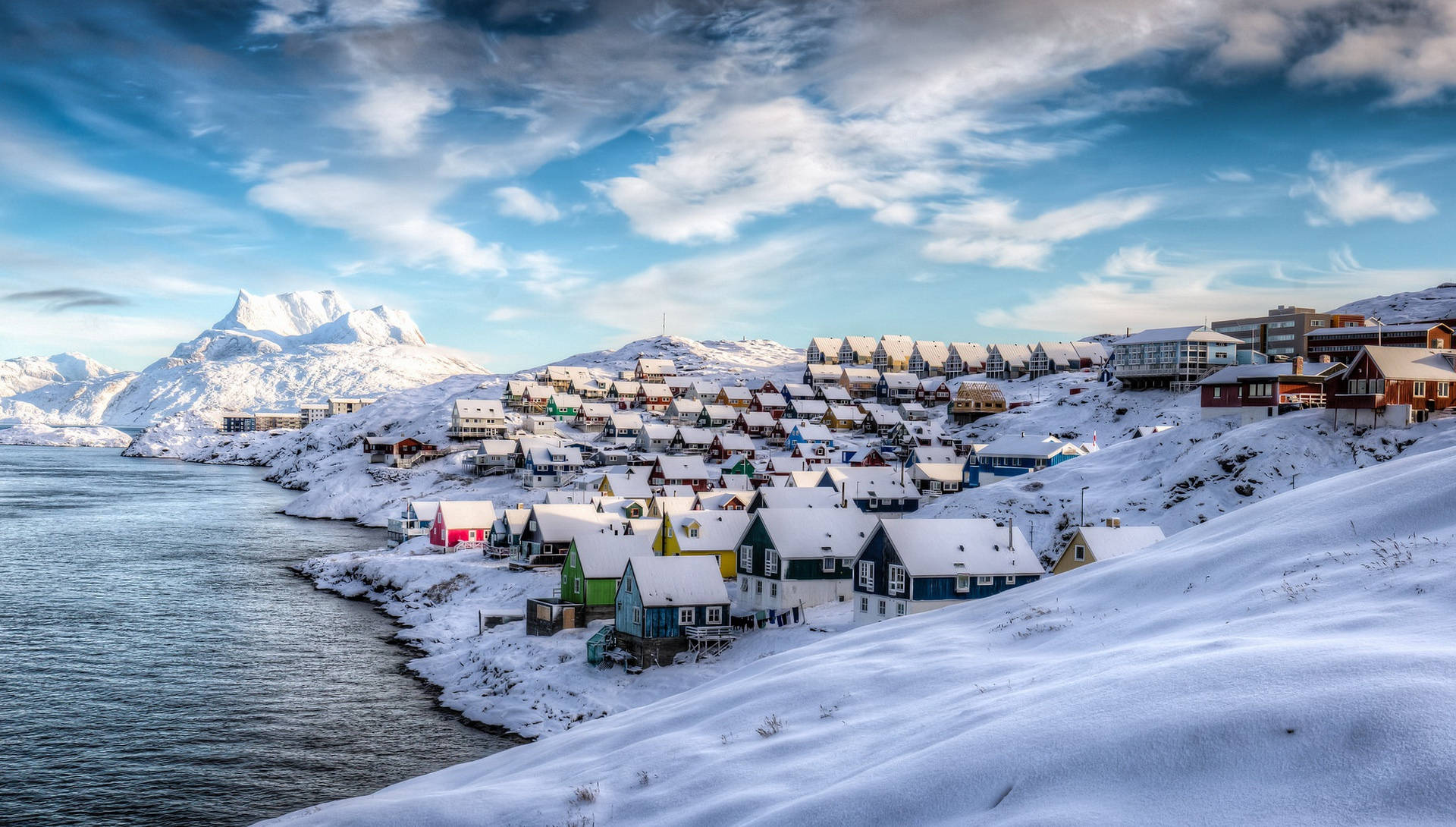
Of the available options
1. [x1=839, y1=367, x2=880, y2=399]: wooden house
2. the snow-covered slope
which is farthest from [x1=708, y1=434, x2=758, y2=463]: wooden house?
the snow-covered slope

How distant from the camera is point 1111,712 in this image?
11.6m

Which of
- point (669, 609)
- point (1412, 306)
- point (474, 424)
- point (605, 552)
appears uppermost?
point (1412, 306)

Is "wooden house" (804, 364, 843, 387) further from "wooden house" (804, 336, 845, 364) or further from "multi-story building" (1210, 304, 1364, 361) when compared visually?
"multi-story building" (1210, 304, 1364, 361)

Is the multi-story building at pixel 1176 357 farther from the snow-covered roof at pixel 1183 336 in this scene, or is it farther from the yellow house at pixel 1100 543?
the yellow house at pixel 1100 543

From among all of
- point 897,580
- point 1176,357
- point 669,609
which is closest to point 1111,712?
point 897,580

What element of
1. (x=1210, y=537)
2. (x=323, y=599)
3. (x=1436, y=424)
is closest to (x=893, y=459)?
(x=1436, y=424)

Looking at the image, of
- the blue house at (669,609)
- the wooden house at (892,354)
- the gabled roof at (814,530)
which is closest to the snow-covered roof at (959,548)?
the gabled roof at (814,530)

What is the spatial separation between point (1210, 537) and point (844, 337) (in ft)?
580

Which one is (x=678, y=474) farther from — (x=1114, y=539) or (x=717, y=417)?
(x=1114, y=539)

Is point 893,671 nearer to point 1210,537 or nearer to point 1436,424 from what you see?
point 1210,537

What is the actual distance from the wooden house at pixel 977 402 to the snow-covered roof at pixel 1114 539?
85.1m

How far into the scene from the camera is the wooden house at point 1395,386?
60.2 metres

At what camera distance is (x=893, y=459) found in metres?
110

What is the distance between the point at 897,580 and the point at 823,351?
503 ft
